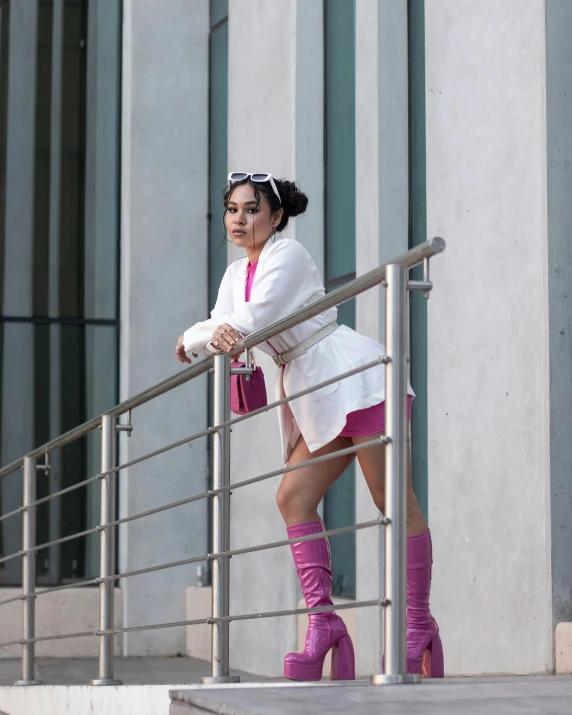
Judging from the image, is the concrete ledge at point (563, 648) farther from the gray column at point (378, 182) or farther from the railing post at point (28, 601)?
the railing post at point (28, 601)

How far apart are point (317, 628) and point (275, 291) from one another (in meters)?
1.06

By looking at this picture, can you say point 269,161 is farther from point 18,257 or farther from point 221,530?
point 221,530

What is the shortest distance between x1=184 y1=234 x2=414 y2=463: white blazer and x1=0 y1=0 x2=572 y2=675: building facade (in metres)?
1.11

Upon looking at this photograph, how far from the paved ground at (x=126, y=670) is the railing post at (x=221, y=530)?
3.71m

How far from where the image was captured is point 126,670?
8.94m

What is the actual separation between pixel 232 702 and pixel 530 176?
293cm

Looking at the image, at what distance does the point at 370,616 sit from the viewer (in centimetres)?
678

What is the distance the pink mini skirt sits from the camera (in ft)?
13.7

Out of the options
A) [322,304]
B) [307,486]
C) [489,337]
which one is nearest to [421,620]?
[307,486]

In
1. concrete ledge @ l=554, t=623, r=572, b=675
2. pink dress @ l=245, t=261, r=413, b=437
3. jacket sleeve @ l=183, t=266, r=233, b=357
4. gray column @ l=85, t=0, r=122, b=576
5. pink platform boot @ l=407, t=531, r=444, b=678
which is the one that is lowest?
concrete ledge @ l=554, t=623, r=572, b=675

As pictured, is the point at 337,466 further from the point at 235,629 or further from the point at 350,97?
the point at 235,629

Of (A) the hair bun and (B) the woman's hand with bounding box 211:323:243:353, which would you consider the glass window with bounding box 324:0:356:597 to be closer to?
(A) the hair bun

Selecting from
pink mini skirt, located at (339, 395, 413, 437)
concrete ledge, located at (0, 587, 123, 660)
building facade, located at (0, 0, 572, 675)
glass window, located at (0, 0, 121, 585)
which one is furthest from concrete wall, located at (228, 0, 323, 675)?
pink mini skirt, located at (339, 395, 413, 437)

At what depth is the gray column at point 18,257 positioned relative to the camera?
1020 centimetres
